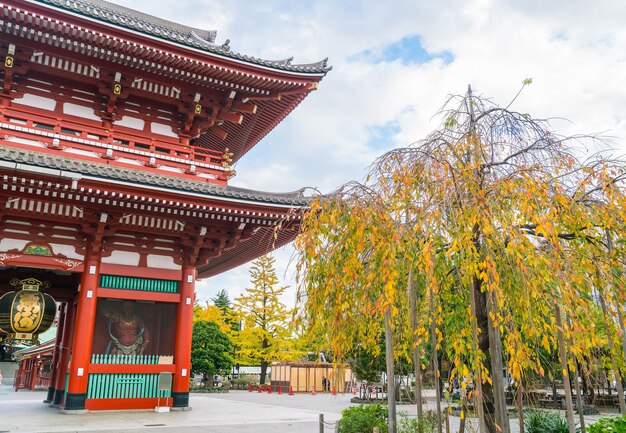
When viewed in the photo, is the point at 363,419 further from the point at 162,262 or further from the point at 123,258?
the point at 123,258

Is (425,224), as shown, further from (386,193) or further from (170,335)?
(170,335)

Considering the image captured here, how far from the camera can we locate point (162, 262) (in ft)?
40.6

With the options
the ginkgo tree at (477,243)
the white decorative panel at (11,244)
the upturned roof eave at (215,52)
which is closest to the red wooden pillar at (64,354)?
the white decorative panel at (11,244)

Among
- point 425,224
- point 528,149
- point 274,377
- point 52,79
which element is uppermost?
point 52,79

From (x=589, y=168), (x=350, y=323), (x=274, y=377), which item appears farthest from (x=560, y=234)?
(x=274, y=377)

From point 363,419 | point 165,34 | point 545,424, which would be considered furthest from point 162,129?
point 545,424

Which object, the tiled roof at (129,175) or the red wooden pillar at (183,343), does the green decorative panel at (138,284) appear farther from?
the tiled roof at (129,175)

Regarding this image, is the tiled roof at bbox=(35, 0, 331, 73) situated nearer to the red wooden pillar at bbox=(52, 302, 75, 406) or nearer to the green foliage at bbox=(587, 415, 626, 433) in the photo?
the red wooden pillar at bbox=(52, 302, 75, 406)

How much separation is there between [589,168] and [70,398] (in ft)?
36.8

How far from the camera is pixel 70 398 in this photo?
10656mm

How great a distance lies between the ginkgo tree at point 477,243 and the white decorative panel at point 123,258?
7278 mm

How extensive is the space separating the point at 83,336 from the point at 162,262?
8.35ft

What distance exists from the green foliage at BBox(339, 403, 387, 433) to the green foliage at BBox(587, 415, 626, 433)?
302cm

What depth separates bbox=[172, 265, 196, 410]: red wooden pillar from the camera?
39.2ft
